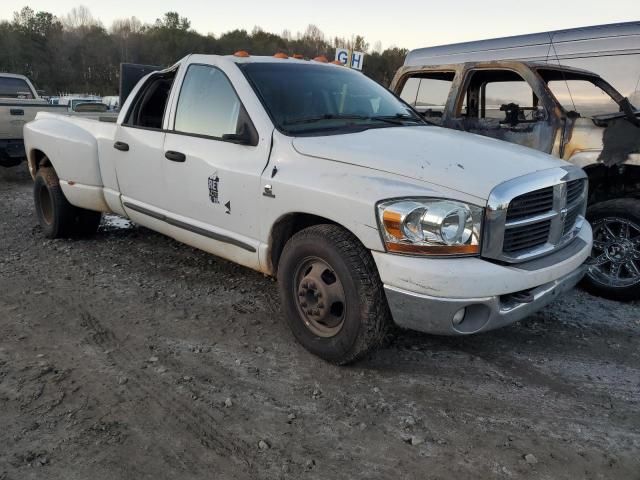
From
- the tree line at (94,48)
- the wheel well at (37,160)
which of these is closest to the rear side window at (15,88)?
the wheel well at (37,160)

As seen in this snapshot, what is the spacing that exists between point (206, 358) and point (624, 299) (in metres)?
3.30

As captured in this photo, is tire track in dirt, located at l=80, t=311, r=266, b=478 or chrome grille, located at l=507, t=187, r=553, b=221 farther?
chrome grille, located at l=507, t=187, r=553, b=221

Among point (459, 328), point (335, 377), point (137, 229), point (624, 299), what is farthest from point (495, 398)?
point (137, 229)

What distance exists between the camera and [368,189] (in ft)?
9.34

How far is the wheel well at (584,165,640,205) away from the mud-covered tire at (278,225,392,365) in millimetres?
2652

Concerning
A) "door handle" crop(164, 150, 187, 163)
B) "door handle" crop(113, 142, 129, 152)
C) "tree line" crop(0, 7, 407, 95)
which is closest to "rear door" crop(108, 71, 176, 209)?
"door handle" crop(113, 142, 129, 152)

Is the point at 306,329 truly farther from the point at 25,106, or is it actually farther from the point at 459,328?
the point at 25,106

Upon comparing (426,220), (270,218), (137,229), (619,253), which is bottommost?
(137,229)

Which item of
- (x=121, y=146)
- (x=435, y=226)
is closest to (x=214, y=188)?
(x=121, y=146)

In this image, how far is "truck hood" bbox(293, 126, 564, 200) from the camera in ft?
9.21

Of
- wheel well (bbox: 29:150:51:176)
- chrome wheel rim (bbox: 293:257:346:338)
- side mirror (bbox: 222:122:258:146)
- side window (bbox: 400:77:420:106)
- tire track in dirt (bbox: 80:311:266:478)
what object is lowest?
tire track in dirt (bbox: 80:311:266:478)

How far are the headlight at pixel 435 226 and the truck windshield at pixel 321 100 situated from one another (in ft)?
3.29

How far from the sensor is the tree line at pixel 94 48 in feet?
204

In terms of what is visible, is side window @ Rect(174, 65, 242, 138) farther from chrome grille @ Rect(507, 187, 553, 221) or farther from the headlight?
chrome grille @ Rect(507, 187, 553, 221)
